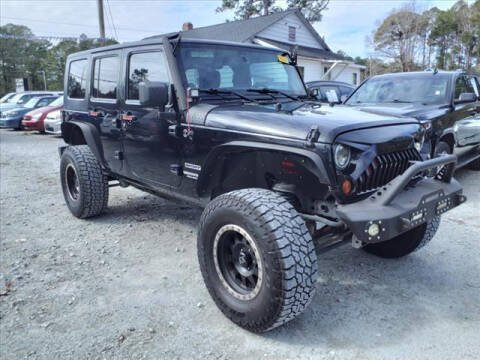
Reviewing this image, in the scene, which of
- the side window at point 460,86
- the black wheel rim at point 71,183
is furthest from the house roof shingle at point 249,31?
the black wheel rim at point 71,183

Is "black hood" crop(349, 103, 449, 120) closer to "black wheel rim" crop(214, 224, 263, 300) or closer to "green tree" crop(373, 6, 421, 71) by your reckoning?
"black wheel rim" crop(214, 224, 263, 300)

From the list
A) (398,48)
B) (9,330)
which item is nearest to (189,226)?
(9,330)

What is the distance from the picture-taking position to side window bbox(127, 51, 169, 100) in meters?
3.67

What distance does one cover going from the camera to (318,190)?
2.83 meters

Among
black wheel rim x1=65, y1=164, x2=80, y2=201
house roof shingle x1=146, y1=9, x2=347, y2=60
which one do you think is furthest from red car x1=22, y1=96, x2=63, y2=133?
black wheel rim x1=65, y1=164, x2=80, y2=201

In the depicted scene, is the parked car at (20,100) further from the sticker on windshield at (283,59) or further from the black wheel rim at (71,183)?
the sticker on windshield at (283,59)

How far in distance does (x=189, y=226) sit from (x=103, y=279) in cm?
145

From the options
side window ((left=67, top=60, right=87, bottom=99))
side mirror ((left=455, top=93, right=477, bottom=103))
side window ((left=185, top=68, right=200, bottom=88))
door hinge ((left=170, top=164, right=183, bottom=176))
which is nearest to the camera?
side window ((left=185, top=68, right=200, bottom=88))

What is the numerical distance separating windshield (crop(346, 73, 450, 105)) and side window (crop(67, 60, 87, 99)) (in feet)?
14.2

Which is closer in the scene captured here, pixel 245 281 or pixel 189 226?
pixel 245 281

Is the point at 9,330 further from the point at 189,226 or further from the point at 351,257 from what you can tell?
the point at 351,257

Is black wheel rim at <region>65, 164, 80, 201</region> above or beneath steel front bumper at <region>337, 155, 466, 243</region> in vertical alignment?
beneath

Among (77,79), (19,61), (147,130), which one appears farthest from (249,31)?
(19,61)

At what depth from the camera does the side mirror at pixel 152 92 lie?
3205 mm
